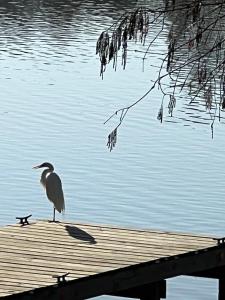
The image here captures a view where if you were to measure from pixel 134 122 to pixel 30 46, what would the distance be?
36.1ft

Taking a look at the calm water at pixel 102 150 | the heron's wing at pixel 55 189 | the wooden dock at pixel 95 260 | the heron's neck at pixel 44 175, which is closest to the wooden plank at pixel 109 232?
the wooden dock at pixel 95 260

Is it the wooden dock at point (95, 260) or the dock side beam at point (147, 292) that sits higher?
the wooden dock at point (95, 260)

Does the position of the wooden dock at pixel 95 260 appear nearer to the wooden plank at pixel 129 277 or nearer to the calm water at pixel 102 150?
the wooden plank at pixel 129 277

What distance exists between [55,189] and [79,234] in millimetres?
2688

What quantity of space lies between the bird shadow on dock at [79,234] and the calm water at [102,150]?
1.39m

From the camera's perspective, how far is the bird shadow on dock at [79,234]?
11.5m

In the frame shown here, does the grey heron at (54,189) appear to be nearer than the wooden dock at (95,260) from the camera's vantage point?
No

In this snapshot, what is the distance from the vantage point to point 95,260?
1066 cm

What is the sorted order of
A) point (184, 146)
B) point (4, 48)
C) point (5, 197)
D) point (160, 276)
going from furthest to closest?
point (4, 48)
point (184, 146)
point (5, 197)
point (160, 276)

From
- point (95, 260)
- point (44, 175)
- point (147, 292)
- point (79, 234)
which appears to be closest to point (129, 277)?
point (95, 260)

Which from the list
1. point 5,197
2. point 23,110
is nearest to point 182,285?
point 5,197

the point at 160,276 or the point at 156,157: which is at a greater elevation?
the point at 160,276

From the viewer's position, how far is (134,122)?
78.7 ft

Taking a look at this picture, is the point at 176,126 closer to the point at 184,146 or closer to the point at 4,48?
the point at 184,146
